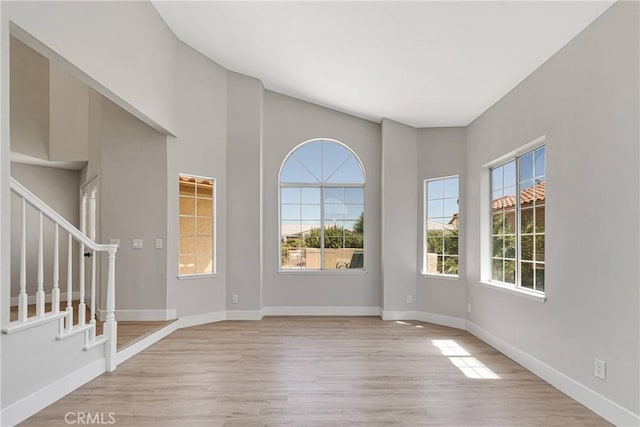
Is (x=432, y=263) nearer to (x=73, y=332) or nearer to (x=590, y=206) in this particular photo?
(x=590, y=206)

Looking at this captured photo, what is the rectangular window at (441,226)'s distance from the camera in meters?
5.90

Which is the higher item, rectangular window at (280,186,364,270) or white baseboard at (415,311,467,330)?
rectangular window at (280,186,364,270)

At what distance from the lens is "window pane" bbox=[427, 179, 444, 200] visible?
6109 mm

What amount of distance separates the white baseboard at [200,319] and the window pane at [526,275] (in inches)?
163

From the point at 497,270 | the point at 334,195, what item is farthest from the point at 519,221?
the point at 334,195

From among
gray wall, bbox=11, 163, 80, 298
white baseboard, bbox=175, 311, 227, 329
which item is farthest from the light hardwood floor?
gray wall, bbox=11, 163, 80, 298

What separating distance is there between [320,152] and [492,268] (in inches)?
126

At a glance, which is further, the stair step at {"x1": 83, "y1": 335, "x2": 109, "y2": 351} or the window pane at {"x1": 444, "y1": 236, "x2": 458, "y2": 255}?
the window pane at {"x1": 444, "y1": 236, "x2": 458, "y2": 255}

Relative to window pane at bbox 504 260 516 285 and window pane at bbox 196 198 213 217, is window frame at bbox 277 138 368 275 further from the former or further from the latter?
window pane at bbox 504 260 516 285

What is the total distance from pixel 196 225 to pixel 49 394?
3.25 m

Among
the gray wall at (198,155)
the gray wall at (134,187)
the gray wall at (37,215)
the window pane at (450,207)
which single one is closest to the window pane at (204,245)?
the gray wall at (198,155)

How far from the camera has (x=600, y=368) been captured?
292 cm

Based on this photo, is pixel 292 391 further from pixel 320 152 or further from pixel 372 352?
pixel 320 152

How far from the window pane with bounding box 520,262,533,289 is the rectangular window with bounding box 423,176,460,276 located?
5.07 feet
